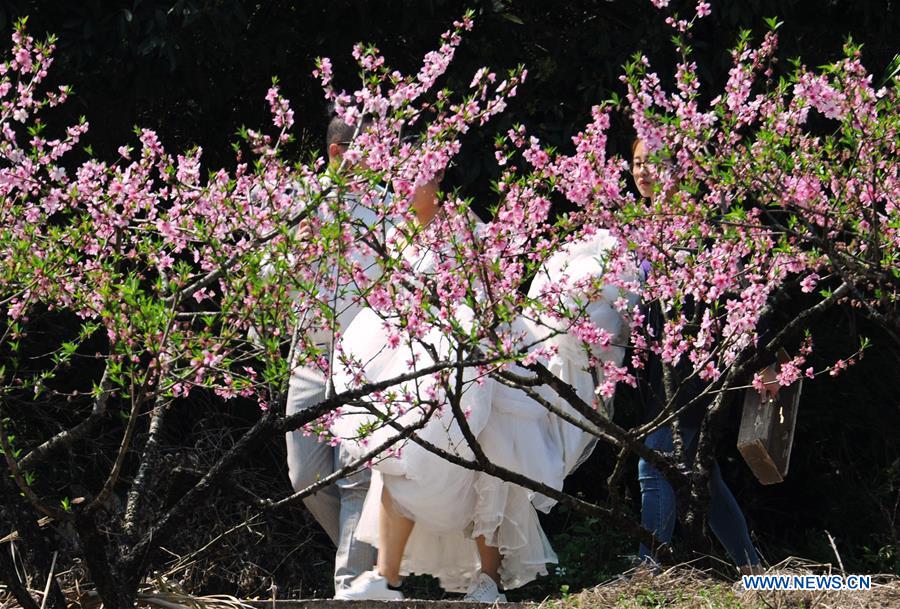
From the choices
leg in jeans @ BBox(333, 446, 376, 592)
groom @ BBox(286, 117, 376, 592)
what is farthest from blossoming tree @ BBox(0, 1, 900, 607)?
leg in jeans @ BBox(333, 446, 376, 592)

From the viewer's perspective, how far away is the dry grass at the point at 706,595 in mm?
3787

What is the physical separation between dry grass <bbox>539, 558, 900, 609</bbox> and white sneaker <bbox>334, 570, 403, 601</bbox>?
61cm

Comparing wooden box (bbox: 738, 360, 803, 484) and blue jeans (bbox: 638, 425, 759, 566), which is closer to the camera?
wooden box (bbox: 738, 360, 803, 484)

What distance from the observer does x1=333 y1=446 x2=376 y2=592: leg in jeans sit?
489cm

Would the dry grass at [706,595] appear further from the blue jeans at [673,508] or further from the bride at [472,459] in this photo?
the bride at [472,459]

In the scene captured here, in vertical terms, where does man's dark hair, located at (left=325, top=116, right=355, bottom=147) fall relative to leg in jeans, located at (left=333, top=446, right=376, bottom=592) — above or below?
above

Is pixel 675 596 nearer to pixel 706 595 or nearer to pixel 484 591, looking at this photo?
pixel 706 595

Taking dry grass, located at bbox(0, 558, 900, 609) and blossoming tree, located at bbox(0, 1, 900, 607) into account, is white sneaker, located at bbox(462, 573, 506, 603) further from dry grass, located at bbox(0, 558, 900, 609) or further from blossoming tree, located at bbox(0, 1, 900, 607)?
blossoming tree, located at bbox(0, 1, 900, 607)

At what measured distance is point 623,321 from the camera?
4.79 meters

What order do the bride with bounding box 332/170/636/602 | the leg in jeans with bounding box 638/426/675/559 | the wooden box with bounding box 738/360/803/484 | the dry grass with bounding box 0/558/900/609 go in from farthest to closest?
the leg in jeans with bounding box 638/426/675/559 → the bride with bounding box 332/170/636/602 → the wooden box with bounding box 738/360/803/484 → the dry grass with bounding box 0/558/900/609

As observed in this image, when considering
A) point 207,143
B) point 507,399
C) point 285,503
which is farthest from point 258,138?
point 207,143

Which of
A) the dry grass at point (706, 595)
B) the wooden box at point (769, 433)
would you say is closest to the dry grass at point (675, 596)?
the dry grass at point (706, 595)

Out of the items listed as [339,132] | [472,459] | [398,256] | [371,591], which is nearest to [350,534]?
[371,591]

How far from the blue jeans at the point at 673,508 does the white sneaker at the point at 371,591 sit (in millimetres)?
885
